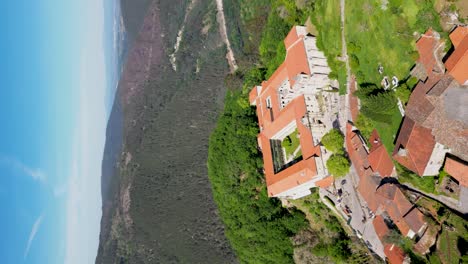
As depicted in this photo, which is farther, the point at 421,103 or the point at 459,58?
the point at 421,103

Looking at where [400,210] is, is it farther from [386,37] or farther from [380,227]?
[386,37]

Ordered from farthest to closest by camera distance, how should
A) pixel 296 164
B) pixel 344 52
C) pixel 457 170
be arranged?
pixel 296 164
pixel 344 52
pixel 457 170

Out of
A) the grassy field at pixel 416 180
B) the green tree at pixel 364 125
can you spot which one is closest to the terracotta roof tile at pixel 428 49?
the green tree at pixel 364 125

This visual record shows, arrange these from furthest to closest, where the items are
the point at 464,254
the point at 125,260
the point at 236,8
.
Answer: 1. the point at 125,260
2. the point at 236,8
3. the point at 464,254

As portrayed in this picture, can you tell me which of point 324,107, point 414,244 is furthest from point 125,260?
point 414,244

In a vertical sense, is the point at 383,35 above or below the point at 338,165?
above

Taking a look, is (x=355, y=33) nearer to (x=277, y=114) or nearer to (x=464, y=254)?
(x=277, y=114)

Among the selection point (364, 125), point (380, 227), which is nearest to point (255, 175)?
point (364, 125)
